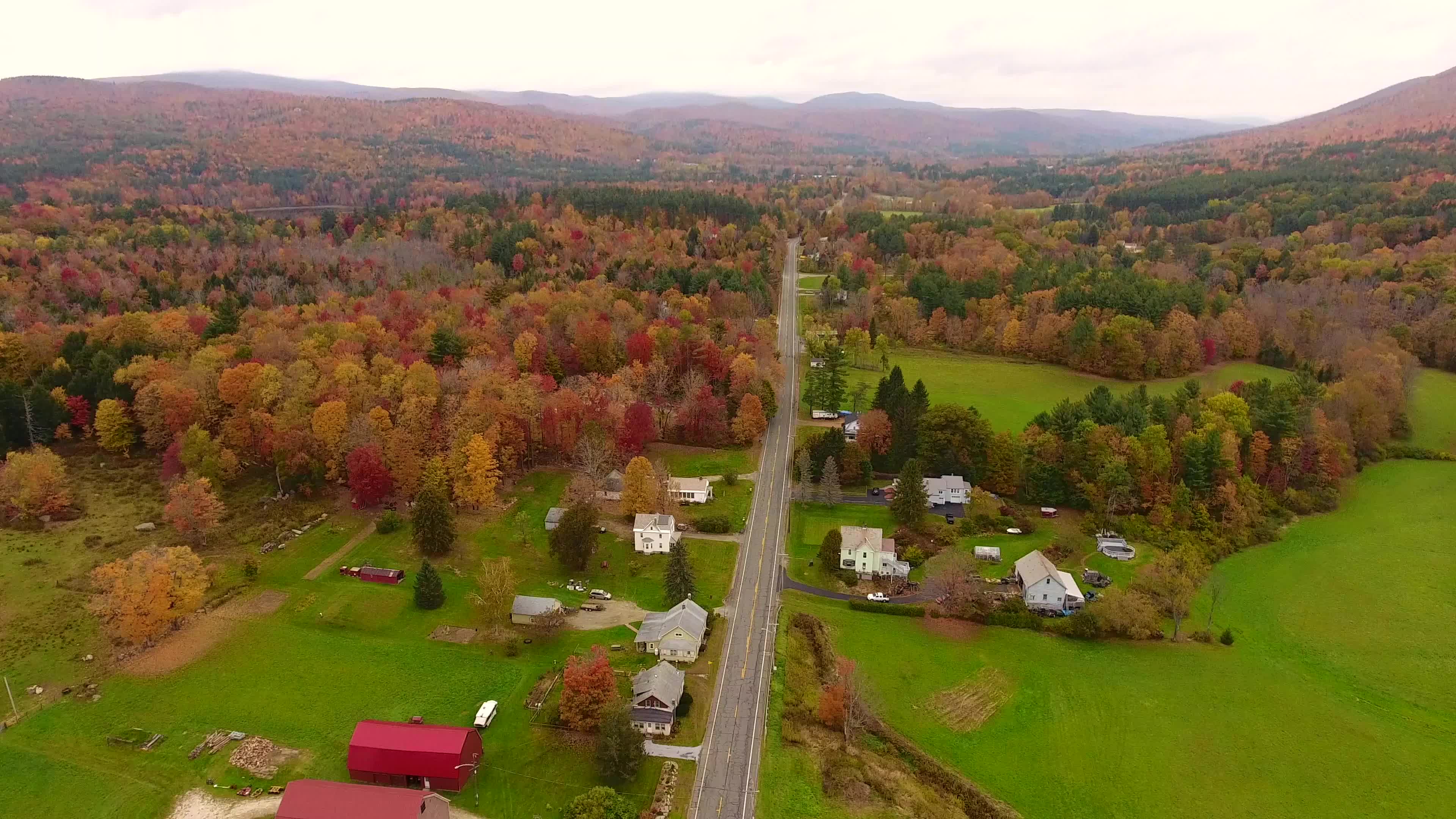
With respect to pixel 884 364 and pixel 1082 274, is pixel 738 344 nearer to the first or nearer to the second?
pixel 884 364

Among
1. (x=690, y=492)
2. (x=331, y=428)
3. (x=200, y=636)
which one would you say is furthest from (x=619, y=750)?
(x=331, y=428)

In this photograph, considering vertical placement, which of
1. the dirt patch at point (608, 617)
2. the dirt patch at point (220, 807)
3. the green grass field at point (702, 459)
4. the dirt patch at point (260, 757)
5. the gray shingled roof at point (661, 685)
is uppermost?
the green grass field at point (702, 459)

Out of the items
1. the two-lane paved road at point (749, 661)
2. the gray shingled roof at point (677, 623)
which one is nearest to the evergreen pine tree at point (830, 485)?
the two-lane paved road at point (749, 661)

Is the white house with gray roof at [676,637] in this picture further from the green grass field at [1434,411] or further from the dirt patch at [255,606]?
the green grass field at [1434,411]

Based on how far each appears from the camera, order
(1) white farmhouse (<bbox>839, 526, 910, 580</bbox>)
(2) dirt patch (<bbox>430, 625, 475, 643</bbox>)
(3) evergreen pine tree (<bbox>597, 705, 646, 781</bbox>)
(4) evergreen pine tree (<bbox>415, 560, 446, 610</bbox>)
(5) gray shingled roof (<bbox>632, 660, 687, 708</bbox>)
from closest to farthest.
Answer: (3) evergreen pine tree (<bbox>597, 705, 646, 781</bbox>)
(5) gray shingled roof (<bbox>632, 660, 687, 708</bbox>)
(2) dirt patch (<bbox>430, 625, 475, 643</bbox>)
(4) evergreen pine tree (<bbox>415, 560, 446, 610</bbox>)
(1) white farmhouse (<bbox>839, 526, 910, 580</bbox>)

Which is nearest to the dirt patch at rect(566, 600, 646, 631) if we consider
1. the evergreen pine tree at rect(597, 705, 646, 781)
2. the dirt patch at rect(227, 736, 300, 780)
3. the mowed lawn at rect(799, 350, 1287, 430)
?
the evergreen pine tree at rect(597, 705, 646, 781)

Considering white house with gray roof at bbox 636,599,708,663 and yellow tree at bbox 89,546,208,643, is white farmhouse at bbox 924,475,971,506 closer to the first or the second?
white house with gray roof at bbox 636,599,708,663

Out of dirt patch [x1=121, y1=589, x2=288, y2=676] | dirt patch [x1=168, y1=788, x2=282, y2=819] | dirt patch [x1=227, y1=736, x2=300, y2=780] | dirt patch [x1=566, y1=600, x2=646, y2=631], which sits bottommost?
dirt patch [x1=168, y1=788, x2=282, y2=819]
